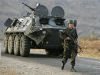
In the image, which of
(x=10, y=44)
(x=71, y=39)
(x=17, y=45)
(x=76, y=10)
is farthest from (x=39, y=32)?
(x=76, y=10)

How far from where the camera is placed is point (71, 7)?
161 metres

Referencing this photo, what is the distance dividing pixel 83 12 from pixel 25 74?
14080cm

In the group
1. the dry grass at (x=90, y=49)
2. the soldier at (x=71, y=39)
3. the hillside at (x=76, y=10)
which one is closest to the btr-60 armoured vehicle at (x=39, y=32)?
the dry grass at (x=90, y=49)

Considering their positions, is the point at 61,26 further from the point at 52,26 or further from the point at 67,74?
the point at 67,74

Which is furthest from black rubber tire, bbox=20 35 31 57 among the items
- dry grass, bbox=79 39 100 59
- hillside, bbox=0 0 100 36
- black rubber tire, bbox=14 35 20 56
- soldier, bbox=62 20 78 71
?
hillside, bbox=0 0 100 36

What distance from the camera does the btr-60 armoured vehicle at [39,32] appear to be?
2952 cm

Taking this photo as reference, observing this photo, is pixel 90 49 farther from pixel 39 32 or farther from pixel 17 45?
pixel 39 32

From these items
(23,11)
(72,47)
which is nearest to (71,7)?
(23,11)

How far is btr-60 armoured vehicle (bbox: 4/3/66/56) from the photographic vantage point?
29.5m

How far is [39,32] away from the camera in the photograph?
2944 centimetres

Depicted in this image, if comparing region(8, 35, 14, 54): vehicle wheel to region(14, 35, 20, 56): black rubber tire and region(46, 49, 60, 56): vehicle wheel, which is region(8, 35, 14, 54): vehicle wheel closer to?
region(14, 35, 20, 56): black rubber tire

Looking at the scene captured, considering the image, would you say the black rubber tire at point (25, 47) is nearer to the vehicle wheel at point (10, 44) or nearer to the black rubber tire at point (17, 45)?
the black rubber tire at point (17, 45)

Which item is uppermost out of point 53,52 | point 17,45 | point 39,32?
point 39,32

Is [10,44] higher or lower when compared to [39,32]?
lower
